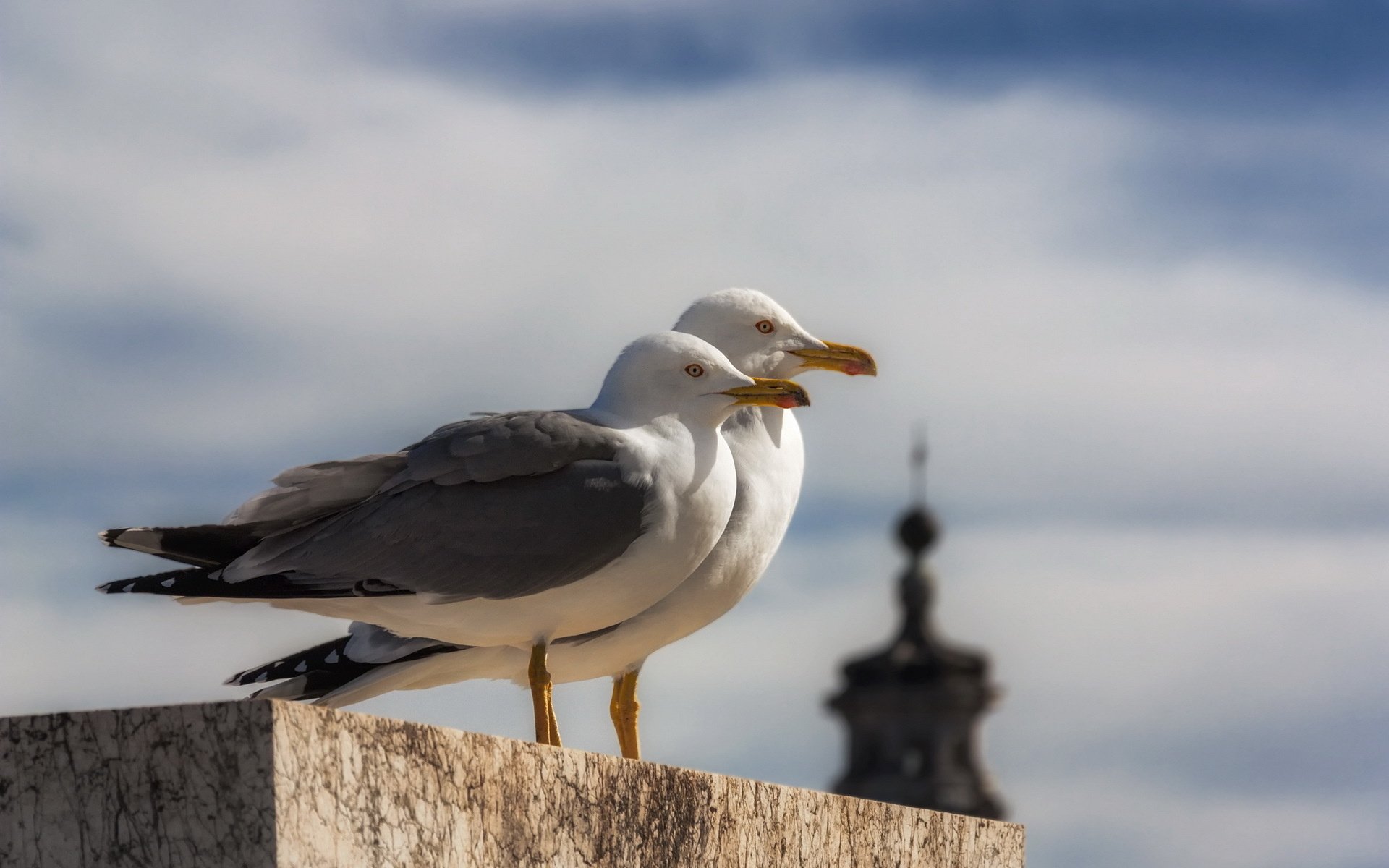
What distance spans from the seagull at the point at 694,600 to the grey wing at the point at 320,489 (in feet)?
3.64

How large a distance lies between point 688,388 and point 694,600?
103cm

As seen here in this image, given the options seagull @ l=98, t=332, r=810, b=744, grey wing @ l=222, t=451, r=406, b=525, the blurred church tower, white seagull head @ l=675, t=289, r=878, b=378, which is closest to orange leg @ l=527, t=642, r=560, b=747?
seagull @ l=98, t=332, r=810, b=744

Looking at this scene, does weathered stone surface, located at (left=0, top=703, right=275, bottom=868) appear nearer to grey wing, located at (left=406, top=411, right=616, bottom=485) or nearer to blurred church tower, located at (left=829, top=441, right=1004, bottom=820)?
grey wing, located at (left=406, top=411, right=616, bottom=485)

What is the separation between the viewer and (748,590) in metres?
9.51

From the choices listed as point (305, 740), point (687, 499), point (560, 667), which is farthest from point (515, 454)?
point (305, 740)

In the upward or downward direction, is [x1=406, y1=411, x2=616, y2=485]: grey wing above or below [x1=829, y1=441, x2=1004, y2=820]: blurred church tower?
below

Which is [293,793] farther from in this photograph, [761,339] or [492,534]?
[761,339]

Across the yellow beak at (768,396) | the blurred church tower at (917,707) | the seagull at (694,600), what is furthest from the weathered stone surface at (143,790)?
the blurred church tower at (917,707)

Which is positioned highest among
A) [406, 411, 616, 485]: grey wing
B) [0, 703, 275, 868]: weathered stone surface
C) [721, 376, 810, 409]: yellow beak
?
[721, 376, 810, 409]: yellow beak

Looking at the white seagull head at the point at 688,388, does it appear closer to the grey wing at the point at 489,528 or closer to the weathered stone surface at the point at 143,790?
→ the grey wing at the point at 489,528

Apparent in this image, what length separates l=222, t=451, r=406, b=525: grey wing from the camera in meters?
8.55

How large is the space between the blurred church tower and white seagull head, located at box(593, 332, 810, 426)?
11485 cm

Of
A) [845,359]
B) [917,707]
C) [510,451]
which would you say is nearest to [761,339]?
[845,359]

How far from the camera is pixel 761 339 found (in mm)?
9914
